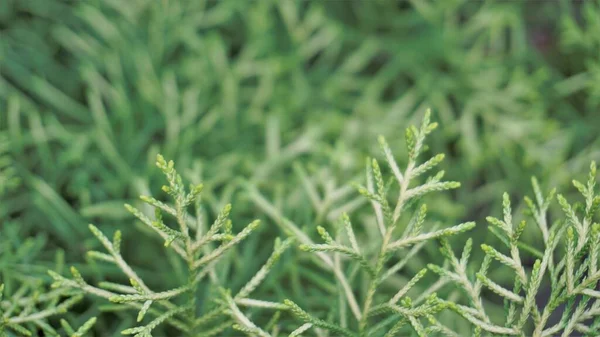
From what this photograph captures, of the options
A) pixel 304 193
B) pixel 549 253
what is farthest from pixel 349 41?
pixel 549 253

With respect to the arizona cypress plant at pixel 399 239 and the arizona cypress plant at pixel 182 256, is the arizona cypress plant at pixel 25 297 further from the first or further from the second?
the arizona cypress plant at pixel 399 239

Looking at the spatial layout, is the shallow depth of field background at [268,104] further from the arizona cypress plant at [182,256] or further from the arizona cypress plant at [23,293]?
the arizona cypress plant at [182,256]

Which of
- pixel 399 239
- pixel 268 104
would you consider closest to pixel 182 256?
pixel 399 239


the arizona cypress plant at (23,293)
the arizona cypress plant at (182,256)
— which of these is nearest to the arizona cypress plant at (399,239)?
the arizona cypress plant at (182,256)

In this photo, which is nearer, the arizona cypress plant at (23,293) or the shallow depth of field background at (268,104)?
the arizona cypress plant at (23,293)

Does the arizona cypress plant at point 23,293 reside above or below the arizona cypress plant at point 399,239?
above

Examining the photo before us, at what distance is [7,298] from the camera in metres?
0.69

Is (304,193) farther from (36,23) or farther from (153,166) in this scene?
(36,23)

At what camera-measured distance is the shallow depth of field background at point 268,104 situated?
94 centimetres

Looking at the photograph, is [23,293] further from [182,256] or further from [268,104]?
[268,104]

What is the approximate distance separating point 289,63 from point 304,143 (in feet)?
0.53

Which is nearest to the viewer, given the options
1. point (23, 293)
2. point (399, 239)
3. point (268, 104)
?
point (399, 239)

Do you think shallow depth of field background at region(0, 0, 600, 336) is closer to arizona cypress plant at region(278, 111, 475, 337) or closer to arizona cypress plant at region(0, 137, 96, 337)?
arizona cypress plant at region(0, 137, 96, 337)

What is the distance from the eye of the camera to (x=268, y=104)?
43.1 inches
